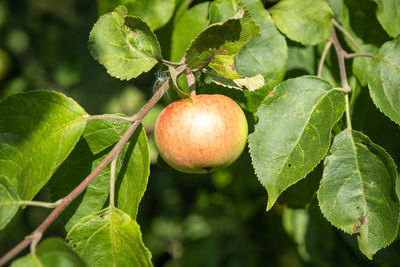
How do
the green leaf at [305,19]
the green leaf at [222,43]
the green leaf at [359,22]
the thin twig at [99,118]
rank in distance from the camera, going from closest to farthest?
the green leaf at [222,43], the thin twig at [99,118], the green leaf at [305,19], the green leaf at [359,22]

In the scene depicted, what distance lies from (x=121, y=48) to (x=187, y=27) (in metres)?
0.36

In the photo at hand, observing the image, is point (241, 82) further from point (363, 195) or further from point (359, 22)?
point (359, 22)

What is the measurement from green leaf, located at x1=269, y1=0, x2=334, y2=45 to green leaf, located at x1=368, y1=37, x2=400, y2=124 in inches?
8.5

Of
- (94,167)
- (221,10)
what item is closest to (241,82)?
(221,10)

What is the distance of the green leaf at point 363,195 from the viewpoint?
124 centimetres

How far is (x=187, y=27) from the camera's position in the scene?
1.60 meters

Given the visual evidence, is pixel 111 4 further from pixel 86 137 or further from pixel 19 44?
pixel 19 44

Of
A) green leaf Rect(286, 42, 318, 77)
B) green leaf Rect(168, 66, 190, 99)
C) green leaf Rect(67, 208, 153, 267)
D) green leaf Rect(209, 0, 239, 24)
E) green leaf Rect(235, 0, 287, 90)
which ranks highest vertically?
green leaf Rect(209, 0, 239, 24)

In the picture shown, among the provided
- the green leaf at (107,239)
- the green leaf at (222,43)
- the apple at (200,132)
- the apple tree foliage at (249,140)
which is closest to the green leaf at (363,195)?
the apple tree foliage at (249,140)

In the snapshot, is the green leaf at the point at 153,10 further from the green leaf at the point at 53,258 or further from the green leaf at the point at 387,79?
the green leaf at the point at 53,258

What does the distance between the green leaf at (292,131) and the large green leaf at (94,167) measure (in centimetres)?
34

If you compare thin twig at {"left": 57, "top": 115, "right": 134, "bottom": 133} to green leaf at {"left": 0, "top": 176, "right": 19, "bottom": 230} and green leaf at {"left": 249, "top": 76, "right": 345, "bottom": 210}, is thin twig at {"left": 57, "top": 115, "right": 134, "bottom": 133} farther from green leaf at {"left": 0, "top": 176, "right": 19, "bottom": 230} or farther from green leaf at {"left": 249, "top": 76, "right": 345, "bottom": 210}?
green leaf at {"left": 249, "top": 76, "right": 345, "bottom": 210}

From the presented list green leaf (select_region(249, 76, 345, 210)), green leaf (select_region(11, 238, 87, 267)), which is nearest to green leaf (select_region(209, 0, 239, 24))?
green leaf (select_region(249, 76, 345, 210))

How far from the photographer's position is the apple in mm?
1199
